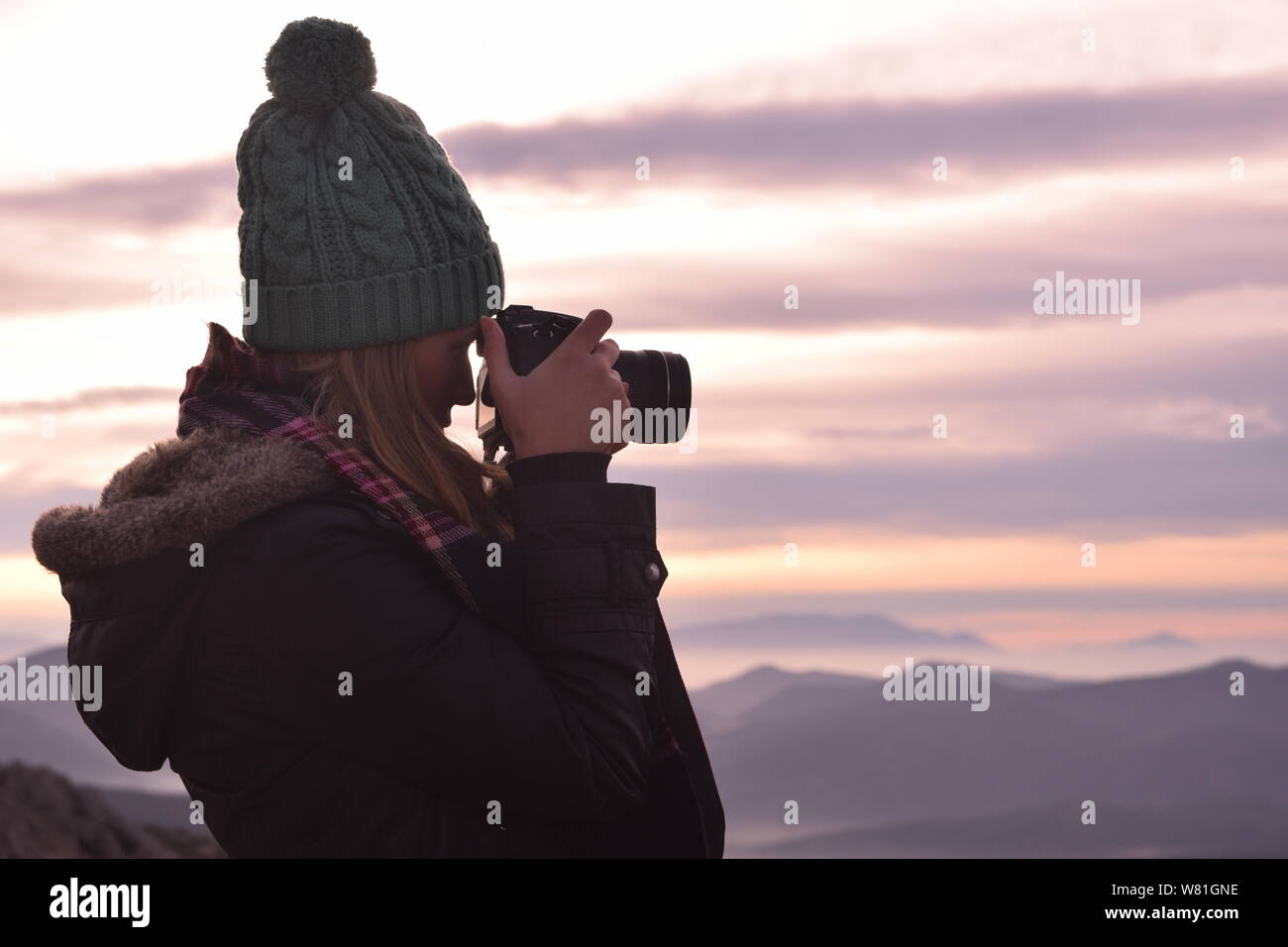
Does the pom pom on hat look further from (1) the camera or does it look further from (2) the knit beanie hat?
(1) the camera

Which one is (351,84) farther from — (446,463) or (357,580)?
(357,580)

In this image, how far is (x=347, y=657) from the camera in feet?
7.28

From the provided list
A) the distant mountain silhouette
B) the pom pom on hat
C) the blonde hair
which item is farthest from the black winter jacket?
the distant mountain silhouette

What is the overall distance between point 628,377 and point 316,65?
2.87 feet

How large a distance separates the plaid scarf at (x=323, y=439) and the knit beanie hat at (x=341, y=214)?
0.09m

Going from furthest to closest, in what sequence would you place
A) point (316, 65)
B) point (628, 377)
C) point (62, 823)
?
point (62, 823) → point (628, 377) → point (316, 65)

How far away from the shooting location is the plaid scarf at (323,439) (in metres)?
2.37

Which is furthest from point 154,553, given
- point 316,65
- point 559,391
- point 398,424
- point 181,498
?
point 316,65

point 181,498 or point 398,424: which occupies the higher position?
point 398,424

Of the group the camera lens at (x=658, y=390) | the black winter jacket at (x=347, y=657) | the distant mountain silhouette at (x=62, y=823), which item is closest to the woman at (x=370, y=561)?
the black winter jacket at (x=347, y=657)

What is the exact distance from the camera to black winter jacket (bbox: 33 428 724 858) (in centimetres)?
222

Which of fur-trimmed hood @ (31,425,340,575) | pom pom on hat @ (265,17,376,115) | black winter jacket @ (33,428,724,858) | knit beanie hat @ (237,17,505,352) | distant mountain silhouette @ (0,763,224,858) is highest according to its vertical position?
pom pom on hat @ (265,17,376,115)

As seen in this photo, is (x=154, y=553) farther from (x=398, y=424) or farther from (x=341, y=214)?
(x=341, y=214)

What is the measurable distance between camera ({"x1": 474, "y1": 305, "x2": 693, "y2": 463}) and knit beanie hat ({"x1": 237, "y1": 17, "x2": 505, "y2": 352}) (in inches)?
4.4
